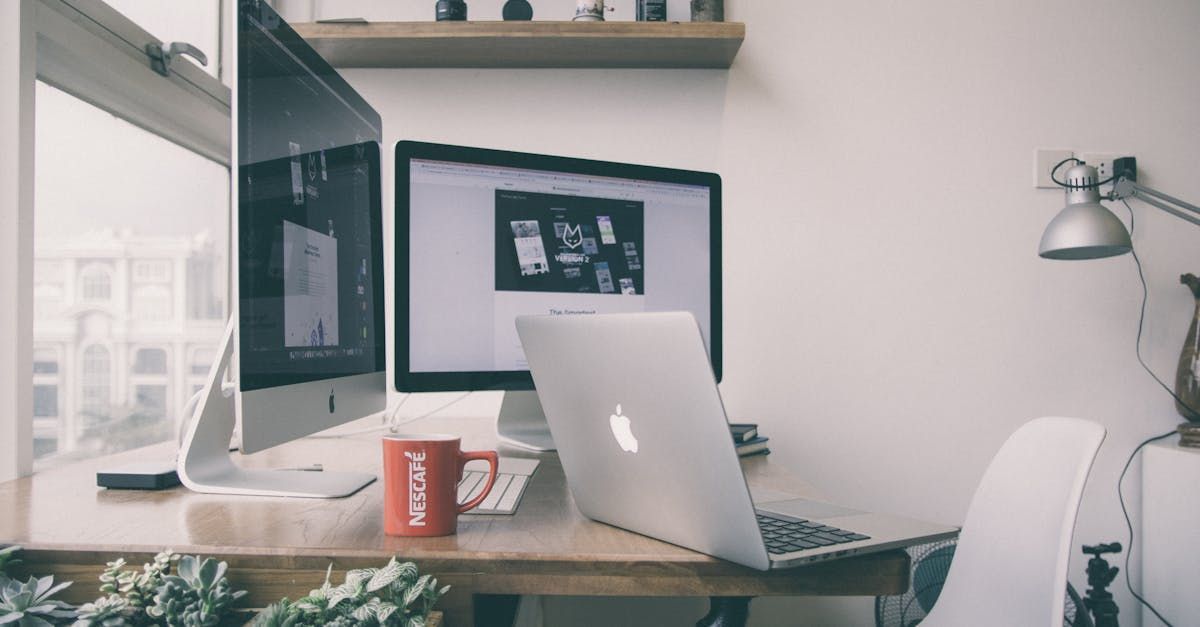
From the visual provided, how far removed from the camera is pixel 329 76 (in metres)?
1.08

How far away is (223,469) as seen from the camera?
98 centimetres

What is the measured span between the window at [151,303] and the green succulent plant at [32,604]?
0.86 m

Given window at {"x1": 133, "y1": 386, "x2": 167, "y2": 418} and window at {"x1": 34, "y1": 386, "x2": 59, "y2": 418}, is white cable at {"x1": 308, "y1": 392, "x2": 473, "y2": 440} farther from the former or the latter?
window at {"x1": 34, "y1": 386, "x2": 59, "y2": 418}

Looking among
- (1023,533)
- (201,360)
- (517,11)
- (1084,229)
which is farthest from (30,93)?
(1084,229)

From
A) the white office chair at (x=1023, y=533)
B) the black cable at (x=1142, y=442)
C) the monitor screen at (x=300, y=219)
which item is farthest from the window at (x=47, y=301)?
the black cable at (x=1142, y=442)

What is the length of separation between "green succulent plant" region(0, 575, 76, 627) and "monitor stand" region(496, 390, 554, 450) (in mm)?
745

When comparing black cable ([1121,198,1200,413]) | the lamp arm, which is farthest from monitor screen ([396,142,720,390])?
black cable ([1121,198,1200,413])

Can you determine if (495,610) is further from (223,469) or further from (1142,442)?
(1142,442)

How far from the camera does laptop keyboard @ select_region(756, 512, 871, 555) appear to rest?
0.67 metres

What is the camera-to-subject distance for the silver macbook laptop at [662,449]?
2.05 ft

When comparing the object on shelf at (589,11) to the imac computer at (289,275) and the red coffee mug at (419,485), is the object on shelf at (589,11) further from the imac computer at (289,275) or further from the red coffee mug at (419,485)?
the red coffee mug at (419,485)

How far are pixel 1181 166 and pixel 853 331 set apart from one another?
90 cm

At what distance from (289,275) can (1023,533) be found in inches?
37.4

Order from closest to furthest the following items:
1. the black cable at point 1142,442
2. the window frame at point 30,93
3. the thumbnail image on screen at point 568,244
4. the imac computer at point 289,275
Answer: the imac computer at point 289,275, the window frame at point 30,93, the thumbnail image on screen at point 568,244, the black cable at point 1142,442
